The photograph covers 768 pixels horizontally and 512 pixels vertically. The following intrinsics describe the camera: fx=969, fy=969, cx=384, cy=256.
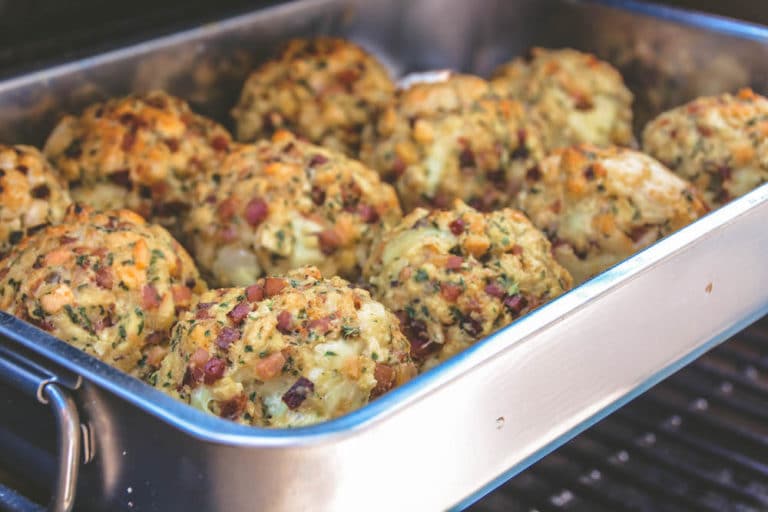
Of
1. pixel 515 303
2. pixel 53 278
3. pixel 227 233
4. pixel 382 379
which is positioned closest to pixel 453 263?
pixel 515 303

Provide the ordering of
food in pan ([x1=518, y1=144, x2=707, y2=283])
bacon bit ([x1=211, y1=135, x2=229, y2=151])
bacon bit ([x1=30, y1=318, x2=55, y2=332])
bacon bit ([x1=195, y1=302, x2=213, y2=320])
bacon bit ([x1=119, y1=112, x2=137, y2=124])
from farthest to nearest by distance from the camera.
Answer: bacon bit ([x1=211, y1=135, x2=229, y2=151]), bacon bit ([x1=119, y1=112, x2=137, y2=124]), food in pan ([x1=518, y1=144, x2=707, y2=283]), bacon bit ([x1=30, y1=318, x2=55, y2=332]), bacon bit ([x1=195, y1=302, x2=213, y2=320])

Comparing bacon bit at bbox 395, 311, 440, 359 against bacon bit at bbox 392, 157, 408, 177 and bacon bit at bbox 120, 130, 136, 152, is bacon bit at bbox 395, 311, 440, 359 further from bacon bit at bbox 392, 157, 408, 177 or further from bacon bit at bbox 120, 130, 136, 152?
bacon bit at bbox 120, 130, 136, 152

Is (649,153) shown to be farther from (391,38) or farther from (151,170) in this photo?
(151,170)

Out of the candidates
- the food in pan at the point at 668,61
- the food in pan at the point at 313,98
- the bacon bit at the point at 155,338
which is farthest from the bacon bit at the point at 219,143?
the food in pan at the point at 668,61

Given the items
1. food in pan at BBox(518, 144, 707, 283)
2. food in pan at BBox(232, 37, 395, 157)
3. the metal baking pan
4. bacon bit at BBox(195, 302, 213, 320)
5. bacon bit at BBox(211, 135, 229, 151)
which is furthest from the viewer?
food in pan at BBox(232, 37, 395, 157)

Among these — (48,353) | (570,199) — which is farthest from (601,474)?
(48,353)

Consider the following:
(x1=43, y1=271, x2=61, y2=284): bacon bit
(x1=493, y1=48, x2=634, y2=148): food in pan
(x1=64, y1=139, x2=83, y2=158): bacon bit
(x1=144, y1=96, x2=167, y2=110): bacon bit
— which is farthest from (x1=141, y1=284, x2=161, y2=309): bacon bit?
(x1=493, y1=48, x2=634, y2=148): food in pan

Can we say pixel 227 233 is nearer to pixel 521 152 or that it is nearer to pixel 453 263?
pixel 453 263
